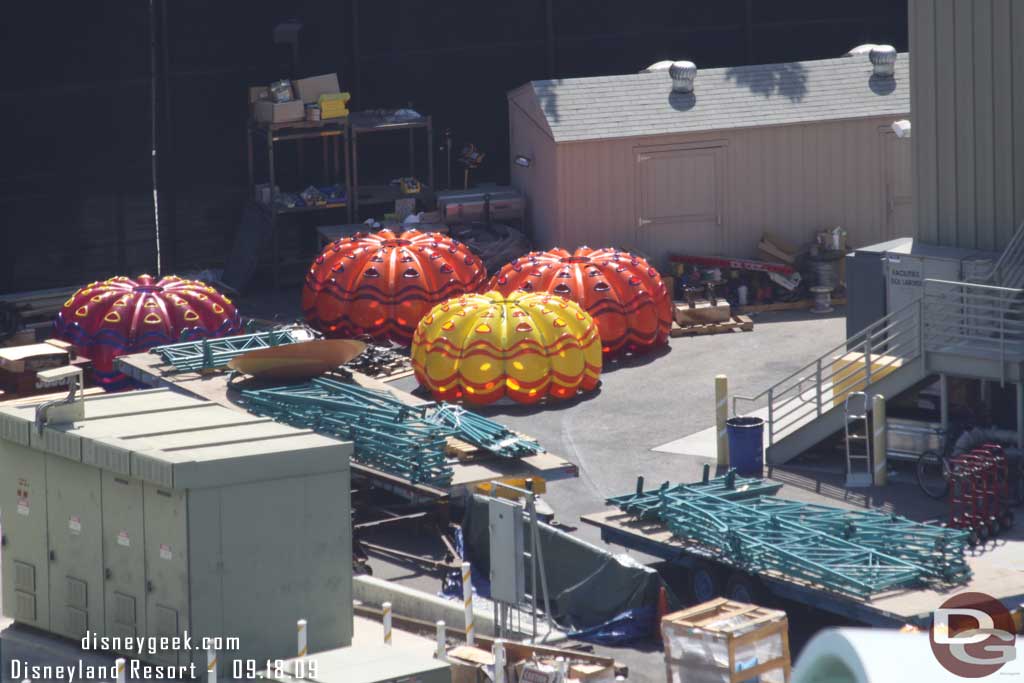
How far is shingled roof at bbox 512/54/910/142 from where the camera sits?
37.0m

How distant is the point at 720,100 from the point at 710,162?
158 centimetres

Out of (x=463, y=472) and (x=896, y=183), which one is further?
(x=896, y=183)

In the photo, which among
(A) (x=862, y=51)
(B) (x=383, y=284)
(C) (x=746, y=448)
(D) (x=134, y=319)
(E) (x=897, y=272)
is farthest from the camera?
(A) (x=862, y=51)

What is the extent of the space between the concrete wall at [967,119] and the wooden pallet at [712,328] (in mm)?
6260

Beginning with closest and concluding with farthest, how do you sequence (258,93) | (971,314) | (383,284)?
(971,314)
(383,284)
(258,93)

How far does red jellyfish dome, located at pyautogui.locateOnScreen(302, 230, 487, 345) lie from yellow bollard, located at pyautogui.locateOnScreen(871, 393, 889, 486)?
10567mm

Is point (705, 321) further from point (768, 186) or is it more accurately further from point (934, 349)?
point (934, 349)

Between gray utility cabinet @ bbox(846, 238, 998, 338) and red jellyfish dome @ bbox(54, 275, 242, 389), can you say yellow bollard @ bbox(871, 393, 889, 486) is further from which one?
red jellyfish dome @ bbox(54, 275, 242, 389)

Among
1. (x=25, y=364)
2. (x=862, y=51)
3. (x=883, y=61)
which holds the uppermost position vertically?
(x=862, y=51)

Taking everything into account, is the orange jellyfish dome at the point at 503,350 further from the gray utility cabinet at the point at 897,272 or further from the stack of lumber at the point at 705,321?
the stack of lumber at the point at 705,321

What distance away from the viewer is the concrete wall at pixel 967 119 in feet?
88.4

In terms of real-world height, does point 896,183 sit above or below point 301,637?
above

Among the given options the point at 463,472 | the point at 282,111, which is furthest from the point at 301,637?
the point at 282,111

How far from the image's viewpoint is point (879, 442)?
24.8 metres
